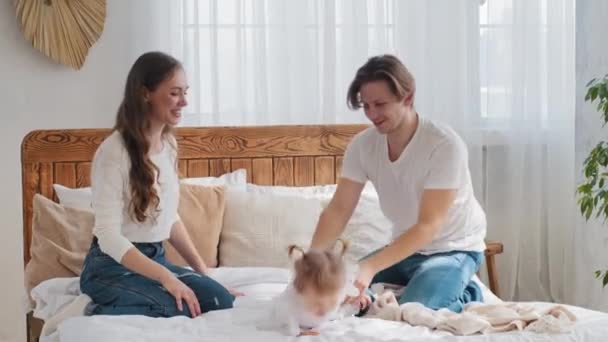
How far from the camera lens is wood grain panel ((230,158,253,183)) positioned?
12.4ft

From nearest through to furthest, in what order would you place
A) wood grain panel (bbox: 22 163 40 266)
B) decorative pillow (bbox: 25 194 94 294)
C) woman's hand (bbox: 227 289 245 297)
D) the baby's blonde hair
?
the baby's blonde hair → woman's hand (bbox: 227 289 245 297) → decorative pillow (bbox: 25 194 94 294) → wood grain panel (bbox: 22 163 40 266)

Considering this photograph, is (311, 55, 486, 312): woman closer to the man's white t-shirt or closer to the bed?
→ the man's white t-shirt

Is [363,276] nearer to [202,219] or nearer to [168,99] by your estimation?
[168,99]

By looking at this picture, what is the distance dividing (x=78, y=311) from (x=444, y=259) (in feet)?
3.47

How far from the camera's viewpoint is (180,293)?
8.74 ft

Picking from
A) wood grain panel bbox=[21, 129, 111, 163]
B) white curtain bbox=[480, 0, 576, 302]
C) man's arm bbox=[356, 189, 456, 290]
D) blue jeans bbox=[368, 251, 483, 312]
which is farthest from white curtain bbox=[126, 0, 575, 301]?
man's arm bbox=[356, 189, 456, 290]

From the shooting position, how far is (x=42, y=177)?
3557mm

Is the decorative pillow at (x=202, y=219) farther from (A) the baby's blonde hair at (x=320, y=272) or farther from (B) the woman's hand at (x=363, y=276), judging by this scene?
(A) the baby's blonde hair at (x=320, y=272)

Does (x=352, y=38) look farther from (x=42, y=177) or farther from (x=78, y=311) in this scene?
(x=78, y=311)

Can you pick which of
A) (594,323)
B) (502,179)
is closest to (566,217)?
(502,179)

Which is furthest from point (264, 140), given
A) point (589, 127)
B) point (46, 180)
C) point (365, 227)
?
point (589, 127)

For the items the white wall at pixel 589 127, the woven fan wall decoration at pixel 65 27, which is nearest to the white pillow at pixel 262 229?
the woven fan wall decoration at pixel 65 27

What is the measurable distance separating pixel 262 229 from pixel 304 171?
1.41ft

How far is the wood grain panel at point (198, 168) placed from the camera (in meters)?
3.73
